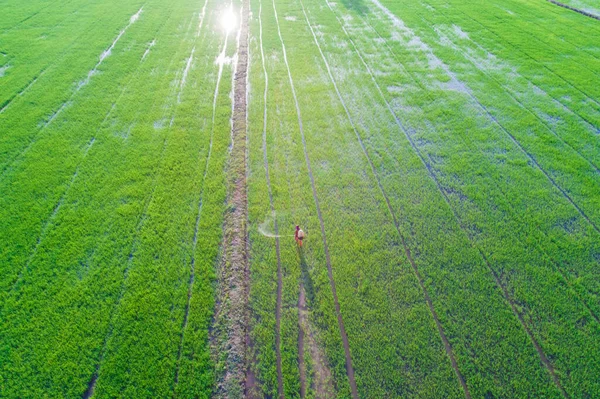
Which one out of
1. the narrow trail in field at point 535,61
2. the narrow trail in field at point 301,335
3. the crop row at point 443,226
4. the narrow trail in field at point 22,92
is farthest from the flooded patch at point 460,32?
the narrow trail in field at point 22,92

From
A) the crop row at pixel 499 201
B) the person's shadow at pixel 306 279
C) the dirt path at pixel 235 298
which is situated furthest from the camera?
the person's shadow at pixel 306 279

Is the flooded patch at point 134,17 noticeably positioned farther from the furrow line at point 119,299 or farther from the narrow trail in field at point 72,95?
the furrow line at point 119,299

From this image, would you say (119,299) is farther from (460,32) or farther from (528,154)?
(460,32)

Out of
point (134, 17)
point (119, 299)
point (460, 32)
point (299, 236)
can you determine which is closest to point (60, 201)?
point (119, 299)

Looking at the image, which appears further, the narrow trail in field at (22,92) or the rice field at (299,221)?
the narrow trail in field at (22,92)

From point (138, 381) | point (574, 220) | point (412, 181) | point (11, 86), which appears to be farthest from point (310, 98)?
point (11, 86)

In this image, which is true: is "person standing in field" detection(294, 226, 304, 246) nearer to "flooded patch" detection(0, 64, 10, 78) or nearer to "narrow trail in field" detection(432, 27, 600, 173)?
"narrow trail in field" detection(432, 27, 600, 173)

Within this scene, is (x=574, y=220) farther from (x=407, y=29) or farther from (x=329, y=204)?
(x=407, y=29)
